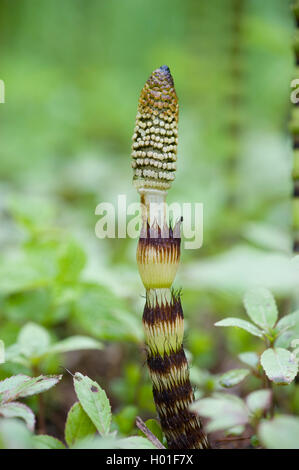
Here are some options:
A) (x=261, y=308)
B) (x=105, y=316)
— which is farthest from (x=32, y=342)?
(x=261, y=308)

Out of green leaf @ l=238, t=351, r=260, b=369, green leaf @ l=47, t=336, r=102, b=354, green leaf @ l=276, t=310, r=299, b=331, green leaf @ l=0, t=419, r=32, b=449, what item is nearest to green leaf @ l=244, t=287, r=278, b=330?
green leaf @ l=276, t=310, r=299, b=331

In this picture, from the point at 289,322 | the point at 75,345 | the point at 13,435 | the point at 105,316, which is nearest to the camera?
the point at 13,435

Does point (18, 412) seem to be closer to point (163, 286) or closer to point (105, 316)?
point (163, 286)

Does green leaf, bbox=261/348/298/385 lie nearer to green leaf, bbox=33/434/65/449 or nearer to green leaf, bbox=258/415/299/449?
green leaf, bbox=258/415/299/449

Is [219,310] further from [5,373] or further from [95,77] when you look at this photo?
[95,77]

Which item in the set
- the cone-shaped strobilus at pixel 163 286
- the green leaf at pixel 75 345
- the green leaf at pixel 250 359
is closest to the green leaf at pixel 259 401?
the cone-shaped strobilus at pixel 163 286
